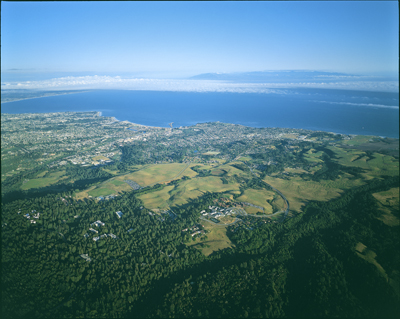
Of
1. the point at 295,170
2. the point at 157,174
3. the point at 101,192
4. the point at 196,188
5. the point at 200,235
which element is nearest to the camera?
the point at 200,235

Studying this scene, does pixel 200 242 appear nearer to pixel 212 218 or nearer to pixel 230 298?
pixel 212 218

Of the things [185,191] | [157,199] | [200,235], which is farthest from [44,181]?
[200,235]

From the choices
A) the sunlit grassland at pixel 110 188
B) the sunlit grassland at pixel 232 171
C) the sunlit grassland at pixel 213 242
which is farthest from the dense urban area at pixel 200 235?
the sunlit grassland at pixel 232 171

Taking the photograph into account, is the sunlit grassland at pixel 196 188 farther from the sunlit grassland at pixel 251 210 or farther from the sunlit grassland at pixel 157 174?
the sunlit grassland at pixel 251 210

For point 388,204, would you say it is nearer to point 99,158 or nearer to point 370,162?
point 370,162

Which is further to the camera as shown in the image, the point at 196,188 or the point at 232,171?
the point at 232,171

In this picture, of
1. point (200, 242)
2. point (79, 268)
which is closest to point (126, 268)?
point (79, 268)
